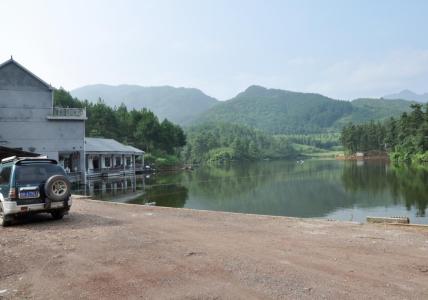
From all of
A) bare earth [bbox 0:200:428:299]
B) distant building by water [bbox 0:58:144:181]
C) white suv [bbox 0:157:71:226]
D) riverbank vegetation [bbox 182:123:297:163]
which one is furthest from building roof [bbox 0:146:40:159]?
riverbank vegetation [bbox 182:123:297:163]

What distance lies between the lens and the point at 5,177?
12359 mm

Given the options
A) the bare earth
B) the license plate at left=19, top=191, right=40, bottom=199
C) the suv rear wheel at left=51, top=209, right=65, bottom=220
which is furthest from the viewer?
the suv rear wheel at left=51, top=209, right=65, bottom=220

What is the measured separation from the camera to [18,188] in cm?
1177

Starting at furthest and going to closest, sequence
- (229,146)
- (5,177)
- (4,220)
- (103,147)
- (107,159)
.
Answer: (229,146), (107,159), (103,147), (5,177), (4,220)

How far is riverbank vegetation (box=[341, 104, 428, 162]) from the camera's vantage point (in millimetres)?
78875

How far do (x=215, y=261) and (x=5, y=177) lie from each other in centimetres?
831

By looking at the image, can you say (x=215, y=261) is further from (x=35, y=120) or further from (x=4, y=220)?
(x=35, y=120)

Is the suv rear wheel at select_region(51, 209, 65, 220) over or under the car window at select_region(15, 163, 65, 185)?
under

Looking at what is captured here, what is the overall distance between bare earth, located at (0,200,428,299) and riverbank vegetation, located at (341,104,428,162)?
74574 millimetres

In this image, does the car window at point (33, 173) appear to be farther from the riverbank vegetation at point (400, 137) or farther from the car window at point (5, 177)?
the riverbank vegetation at point (400, 137)

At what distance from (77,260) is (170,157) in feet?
252

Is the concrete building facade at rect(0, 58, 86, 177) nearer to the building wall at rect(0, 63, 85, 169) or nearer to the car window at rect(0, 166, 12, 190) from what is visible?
the building wall at rect(0, 63, 85, 169)

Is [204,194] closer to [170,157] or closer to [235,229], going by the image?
[235,229]

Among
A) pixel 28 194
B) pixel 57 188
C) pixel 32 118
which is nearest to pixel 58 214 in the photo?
pixel 57 188
